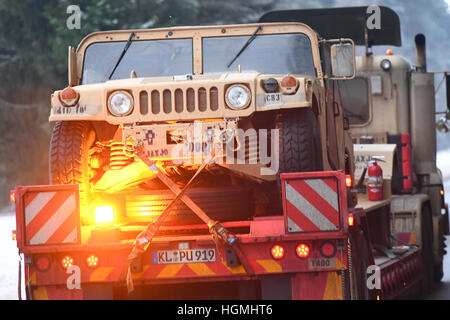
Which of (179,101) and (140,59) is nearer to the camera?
(179,101)

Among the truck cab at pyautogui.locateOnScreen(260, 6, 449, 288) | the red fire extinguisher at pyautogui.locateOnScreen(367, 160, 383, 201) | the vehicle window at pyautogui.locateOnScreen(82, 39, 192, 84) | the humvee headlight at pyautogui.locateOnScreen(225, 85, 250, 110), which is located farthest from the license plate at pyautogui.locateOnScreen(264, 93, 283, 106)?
the truck cab at pyautogui.locateOnScreen(260, 6, 449, 288)

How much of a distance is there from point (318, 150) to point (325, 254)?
1.13 meters

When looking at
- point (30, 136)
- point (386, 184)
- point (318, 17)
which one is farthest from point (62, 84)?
point (386, 184)

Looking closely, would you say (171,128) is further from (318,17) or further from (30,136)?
(30,136)

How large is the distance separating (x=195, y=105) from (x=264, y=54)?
4.15 ft

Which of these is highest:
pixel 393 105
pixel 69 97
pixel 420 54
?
pixel 420 54

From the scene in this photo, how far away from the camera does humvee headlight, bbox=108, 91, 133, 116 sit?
25.6 ft

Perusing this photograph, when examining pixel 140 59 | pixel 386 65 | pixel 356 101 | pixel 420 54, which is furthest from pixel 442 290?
pixel 140 59

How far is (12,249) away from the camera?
17656 mm

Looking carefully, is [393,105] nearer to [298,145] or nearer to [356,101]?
[356,101]

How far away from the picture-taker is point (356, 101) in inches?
546

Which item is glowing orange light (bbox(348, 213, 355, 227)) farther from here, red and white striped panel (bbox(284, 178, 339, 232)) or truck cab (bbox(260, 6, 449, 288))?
truck cab (bbox(260, 6, 449, 288))

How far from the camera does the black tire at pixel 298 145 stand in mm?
7793

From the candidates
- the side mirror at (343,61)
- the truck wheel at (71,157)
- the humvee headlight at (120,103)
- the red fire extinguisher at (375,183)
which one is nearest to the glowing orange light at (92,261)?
the truck wheel at (71,157)
